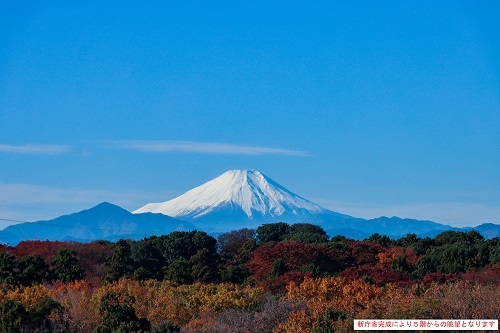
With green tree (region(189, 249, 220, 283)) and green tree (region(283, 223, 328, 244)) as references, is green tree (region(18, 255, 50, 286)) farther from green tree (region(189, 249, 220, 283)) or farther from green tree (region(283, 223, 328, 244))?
green tree (region(283, 223, 328, 244))

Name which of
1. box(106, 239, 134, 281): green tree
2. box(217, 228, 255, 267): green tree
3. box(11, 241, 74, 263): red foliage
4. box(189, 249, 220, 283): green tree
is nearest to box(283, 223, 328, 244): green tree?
box(217, 228, 255, 267): green tree

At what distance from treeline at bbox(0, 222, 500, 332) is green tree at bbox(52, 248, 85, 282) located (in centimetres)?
4

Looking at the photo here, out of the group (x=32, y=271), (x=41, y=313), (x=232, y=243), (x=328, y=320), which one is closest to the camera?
(x=328, y=320)

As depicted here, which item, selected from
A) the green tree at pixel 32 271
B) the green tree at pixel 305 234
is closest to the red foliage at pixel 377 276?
the green tree at pixel 32 271

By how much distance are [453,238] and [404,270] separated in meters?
14.3

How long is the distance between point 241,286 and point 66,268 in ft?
27.1

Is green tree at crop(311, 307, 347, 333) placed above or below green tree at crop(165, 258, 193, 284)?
below

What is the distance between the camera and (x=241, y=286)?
29766mm

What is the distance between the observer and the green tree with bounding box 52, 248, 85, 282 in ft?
113

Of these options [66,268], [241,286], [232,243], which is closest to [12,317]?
[241,286]

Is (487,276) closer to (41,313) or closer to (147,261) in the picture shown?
(147,261)

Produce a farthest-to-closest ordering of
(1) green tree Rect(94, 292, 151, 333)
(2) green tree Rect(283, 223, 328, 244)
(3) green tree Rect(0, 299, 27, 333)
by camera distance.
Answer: (2) green tree Rect(283, 223, 328, 244)
(3) green tree Rect(0, 299, 27, 333)
(1) green tree Rect(94, 292, 151, 333)

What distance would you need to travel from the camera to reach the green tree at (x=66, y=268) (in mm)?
34375

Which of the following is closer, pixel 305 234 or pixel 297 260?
pixel 297 260
